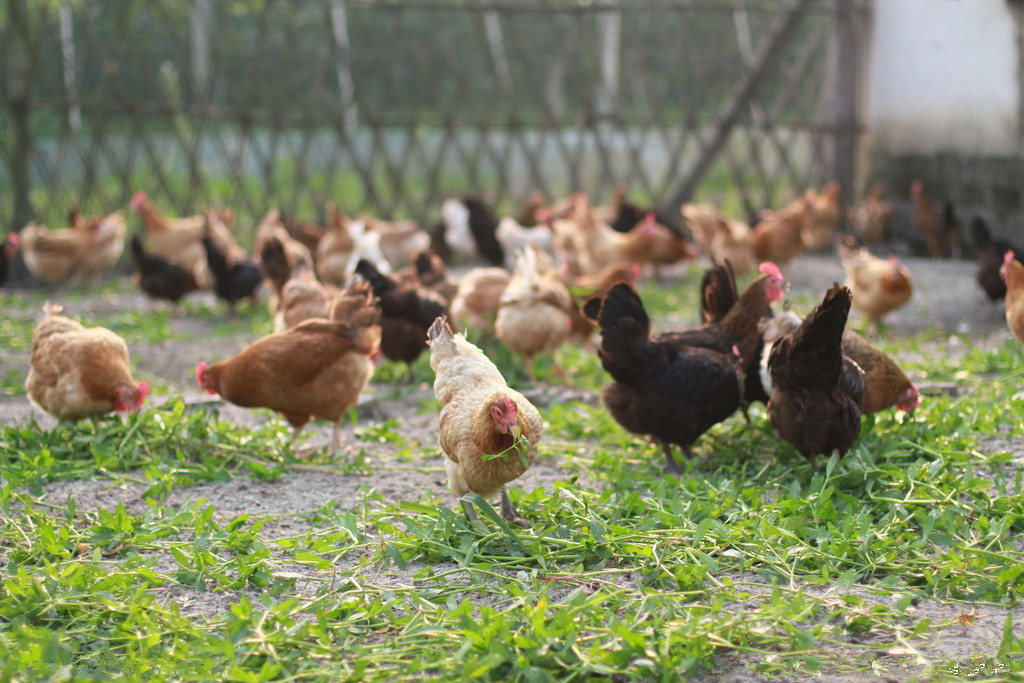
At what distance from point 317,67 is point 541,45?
135 inches

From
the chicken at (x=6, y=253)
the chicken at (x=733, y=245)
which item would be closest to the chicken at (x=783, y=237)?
the chicken at (x=733, y=245)

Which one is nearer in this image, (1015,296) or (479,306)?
Result: (1015,296)

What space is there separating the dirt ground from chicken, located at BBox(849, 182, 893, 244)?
2262 mm

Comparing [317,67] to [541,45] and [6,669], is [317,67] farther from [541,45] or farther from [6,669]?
[6,669]

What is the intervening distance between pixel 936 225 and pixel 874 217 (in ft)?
3.56

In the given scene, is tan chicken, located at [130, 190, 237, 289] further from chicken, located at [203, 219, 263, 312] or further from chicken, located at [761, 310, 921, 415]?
chicken, located at [761, 310, 921, 415]

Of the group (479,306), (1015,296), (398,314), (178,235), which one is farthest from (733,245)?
(178,235)

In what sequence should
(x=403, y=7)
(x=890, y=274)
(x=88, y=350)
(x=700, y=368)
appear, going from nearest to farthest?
(x=700, y=368), (x=88, y=350), (x=890, y=274), (x=403, y=7)

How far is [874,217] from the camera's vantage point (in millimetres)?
10797

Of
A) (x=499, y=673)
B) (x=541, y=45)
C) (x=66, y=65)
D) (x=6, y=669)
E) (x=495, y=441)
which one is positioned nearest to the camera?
(x=6, y=669)

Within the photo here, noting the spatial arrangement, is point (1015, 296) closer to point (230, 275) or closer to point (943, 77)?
point (943, 77)

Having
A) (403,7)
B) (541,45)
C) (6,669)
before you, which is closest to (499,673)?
(6,669)

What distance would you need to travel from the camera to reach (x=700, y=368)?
398 centimetres

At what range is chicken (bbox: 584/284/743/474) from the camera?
3963 millimetres
